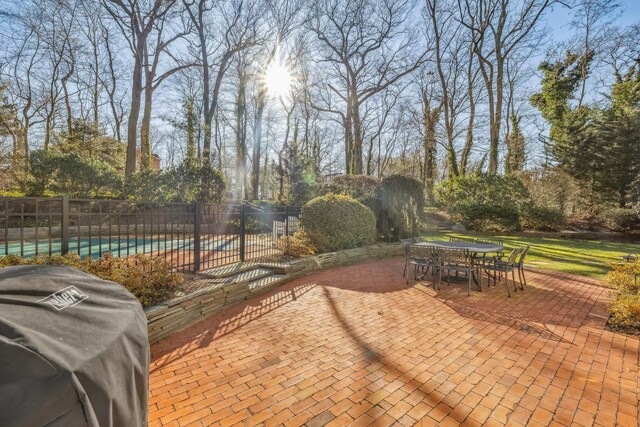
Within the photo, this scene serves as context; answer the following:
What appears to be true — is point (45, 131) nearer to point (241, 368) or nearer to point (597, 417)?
point (241, 368)

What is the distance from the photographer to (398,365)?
3.07m

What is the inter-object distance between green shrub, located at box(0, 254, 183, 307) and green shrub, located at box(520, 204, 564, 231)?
17113 millimetres

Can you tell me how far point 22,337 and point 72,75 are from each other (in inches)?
1011

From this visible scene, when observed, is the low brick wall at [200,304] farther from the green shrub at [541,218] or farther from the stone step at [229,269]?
the green shrub at [541,218]

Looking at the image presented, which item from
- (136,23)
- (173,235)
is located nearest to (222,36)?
(136,23)

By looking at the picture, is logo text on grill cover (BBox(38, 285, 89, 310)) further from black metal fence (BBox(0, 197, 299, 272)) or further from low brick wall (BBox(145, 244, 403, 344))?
black metal fence (BBox(0, 197, 299, 272))

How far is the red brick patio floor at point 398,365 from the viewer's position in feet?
7.80

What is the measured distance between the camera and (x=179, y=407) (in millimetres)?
2436

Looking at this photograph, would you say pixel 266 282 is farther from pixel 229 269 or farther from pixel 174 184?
pixel 174 184

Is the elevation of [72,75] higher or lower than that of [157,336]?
higher

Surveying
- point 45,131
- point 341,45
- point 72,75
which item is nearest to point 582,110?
point 341,45

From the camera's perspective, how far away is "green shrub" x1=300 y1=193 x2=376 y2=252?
835 cm

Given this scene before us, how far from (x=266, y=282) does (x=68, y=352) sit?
15.6 ft

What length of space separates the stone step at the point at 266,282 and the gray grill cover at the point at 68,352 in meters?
3.87
